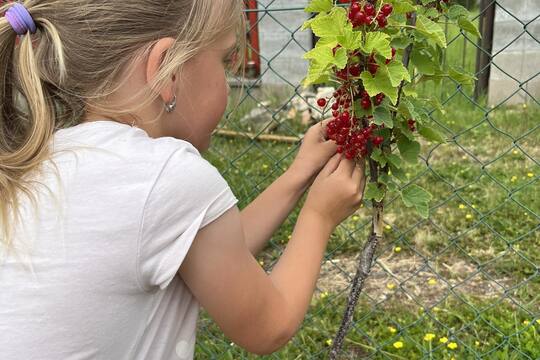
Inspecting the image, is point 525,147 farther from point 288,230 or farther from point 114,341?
point 114,341

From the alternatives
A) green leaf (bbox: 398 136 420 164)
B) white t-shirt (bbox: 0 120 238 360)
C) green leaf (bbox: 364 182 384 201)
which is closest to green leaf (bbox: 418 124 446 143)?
green leaf (bbox: 398 136 420 164)

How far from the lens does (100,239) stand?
102 centimetres

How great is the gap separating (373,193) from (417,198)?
3.8 inches

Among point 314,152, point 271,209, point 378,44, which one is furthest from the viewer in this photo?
point 271,209

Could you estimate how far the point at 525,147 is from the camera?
345cm

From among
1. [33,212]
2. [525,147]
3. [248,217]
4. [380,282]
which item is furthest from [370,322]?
[525,147]

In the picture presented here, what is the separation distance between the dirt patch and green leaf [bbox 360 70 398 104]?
1.37 meters

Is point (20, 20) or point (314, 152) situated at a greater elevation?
point (20, 20)

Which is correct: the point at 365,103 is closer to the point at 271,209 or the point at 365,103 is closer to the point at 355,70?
the point at 355,70

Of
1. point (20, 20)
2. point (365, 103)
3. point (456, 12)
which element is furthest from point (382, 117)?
point (20, 20)

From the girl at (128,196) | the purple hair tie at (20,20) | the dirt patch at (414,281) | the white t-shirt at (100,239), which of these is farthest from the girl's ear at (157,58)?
the dirt patch at (414,281)

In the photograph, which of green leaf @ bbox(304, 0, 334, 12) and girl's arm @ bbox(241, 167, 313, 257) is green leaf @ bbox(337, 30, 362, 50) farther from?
girl's arm @ bbox(241, 167, 313, 257)

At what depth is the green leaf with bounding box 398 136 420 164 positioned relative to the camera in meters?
1.19

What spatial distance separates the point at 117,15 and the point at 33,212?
37 cm
